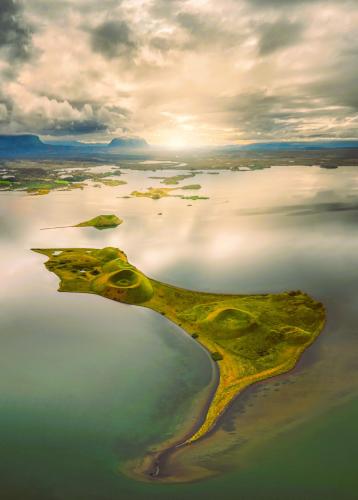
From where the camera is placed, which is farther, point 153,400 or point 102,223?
point 102,223

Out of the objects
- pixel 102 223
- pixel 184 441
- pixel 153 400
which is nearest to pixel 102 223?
pixel 102 223

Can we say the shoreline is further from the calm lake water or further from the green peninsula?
the calm lake water

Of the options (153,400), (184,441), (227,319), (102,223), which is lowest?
(102,223)

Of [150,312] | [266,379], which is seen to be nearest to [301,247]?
[150,312]

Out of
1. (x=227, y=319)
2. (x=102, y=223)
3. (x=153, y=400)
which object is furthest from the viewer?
(x=102, y=223)

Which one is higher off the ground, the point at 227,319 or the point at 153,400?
the point at 227,319

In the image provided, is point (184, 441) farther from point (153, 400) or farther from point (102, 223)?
point (102, 223)

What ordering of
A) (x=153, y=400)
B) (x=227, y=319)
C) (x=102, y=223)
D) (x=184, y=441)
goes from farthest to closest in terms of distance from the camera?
(x=102, y=223), (x=227, y=319), (x=153, y=400), (x=184, y=441)

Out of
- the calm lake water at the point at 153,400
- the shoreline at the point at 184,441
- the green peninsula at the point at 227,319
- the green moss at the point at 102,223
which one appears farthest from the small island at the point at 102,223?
the shoreline at the point at 184,441
